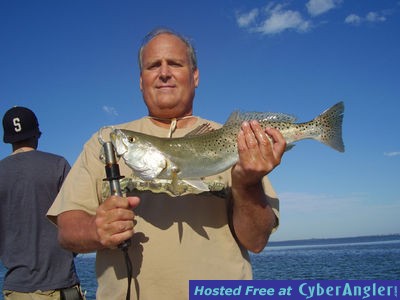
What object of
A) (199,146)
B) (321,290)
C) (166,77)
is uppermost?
(166,77)

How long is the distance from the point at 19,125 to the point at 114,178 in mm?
3666

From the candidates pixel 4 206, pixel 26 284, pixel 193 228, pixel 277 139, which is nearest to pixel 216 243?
pixel 193 228

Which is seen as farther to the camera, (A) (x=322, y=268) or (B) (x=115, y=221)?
(A) (x=322, y=268)

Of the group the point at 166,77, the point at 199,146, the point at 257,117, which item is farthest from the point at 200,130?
the point at 166,77

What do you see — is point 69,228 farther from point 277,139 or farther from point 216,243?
point 277,139

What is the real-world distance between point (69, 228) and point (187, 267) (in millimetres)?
1085

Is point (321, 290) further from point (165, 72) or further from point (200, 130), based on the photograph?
point (165, 72)

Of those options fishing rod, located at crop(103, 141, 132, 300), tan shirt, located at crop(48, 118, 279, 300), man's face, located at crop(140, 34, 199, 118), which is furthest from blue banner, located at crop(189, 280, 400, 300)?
man's face, located at crop(140, 34, 199, 118)

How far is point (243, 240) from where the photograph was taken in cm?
393

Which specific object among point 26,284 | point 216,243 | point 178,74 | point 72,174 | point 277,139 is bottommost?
point 26,284

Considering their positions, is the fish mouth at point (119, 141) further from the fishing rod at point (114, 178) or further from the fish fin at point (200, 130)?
the fish fin at point (200, 130)

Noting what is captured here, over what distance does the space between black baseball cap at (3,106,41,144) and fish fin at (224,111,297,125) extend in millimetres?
3584

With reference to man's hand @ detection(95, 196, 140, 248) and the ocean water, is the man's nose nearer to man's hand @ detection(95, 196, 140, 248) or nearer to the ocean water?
man's hand @ detection(95, 196, 140, 248)

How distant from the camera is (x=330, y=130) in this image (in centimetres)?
428
